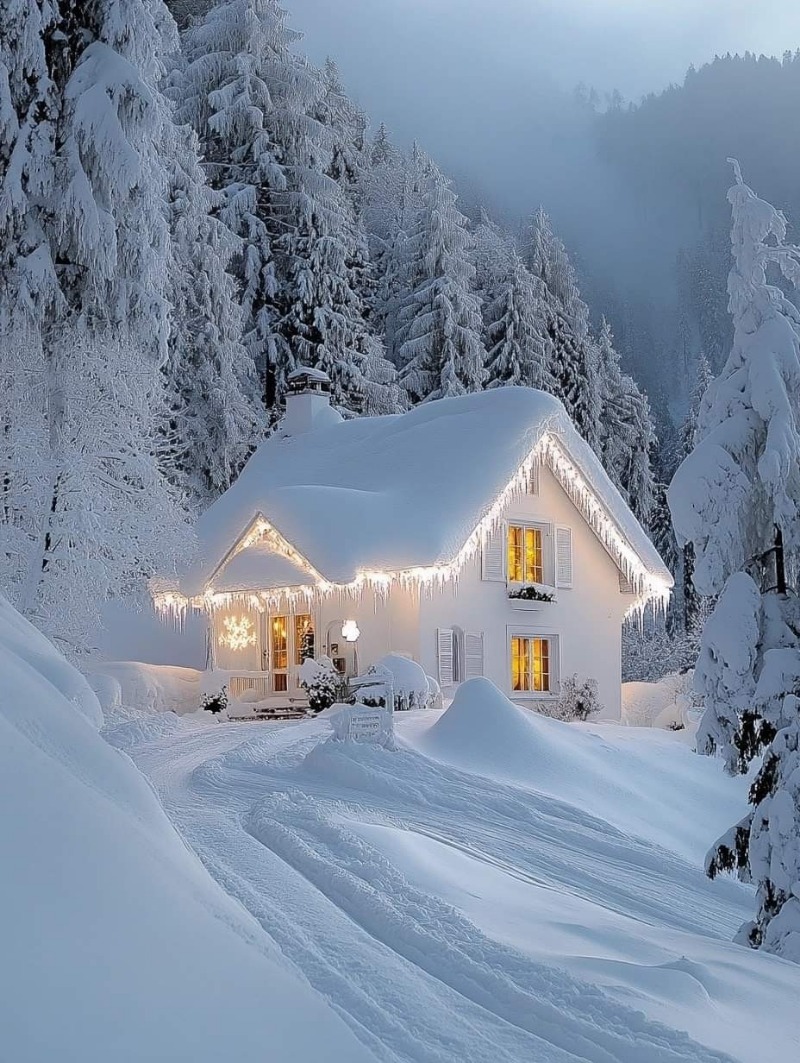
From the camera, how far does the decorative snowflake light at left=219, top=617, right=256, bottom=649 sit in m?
24.6

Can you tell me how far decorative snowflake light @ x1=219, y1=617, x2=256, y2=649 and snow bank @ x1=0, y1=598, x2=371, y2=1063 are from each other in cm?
2055

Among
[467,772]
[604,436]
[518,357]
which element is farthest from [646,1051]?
[604,436]

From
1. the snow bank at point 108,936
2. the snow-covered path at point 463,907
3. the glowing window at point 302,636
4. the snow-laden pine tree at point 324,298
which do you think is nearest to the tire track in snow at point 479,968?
the snow-covered path at point 463,907

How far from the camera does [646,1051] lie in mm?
4359

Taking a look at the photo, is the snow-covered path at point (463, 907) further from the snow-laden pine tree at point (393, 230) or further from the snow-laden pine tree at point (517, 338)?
the snow-laden pine tree at point (393, 230)

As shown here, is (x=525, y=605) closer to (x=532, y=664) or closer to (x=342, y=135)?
(x=532, y=664)

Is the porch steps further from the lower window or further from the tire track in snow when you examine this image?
the tire track in snow

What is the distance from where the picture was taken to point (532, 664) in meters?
24.6

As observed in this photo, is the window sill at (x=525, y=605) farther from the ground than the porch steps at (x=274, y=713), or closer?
farther from the ground

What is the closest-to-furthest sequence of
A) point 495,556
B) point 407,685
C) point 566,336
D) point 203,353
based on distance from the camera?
point 407,685 → point 495,556 → point 203,353 → point 566,336

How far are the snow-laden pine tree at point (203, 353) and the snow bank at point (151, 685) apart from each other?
9057mm

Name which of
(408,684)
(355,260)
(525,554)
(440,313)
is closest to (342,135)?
(355,260)

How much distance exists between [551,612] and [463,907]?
59.0 feet

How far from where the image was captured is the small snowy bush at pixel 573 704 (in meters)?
23.6
